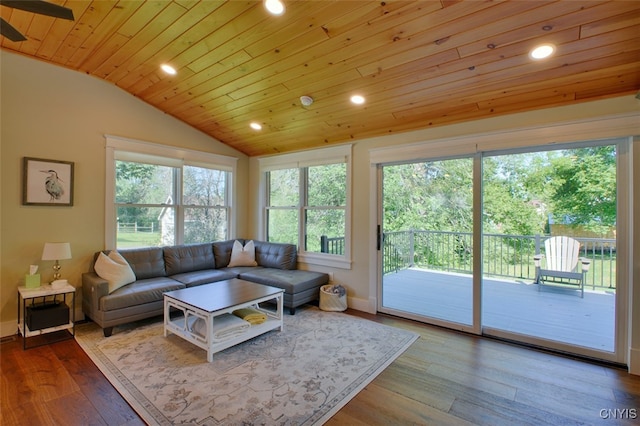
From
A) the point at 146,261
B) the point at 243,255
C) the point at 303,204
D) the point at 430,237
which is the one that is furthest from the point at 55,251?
the point at 430,237

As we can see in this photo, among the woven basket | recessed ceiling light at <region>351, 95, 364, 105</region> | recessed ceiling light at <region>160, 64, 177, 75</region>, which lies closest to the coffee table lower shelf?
the woven basket

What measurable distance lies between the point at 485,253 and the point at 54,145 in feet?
17.3

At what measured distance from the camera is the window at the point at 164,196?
13.1 ft

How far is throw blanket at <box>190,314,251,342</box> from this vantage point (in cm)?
278

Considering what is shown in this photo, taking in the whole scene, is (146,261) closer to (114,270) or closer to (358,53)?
(114,270)

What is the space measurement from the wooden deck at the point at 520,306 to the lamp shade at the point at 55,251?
12.2ft

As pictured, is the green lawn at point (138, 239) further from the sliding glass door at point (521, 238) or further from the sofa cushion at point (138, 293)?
the sliding glass door at point (521, 238)

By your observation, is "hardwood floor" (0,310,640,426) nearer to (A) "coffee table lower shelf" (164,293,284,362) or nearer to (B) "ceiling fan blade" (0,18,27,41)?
(A) "coffee table lower shelf" (164,293,284,362)

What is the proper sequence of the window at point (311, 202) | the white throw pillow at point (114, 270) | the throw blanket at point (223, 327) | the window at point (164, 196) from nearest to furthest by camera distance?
the throw blanket at point (223, 327)
the white throw pillow at point (114, 270)
the window at point (164, 196)
the window at point (311, 202)

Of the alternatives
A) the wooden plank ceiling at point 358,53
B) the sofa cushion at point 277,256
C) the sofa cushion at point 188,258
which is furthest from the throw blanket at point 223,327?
the wooden plank ceiling at point 358,53

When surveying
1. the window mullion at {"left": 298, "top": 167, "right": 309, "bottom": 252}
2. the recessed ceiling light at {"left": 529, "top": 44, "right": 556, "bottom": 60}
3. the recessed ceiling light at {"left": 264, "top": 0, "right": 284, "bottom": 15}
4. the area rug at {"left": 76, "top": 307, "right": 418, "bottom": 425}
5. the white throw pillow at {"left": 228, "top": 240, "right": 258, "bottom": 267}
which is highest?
the recessed ceiling light at {"left": 264, "top": 0, "right": 284, "bottom": 15}

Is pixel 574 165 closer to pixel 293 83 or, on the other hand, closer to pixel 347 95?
pixel 347 95

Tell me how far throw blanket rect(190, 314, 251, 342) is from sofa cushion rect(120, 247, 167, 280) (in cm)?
142

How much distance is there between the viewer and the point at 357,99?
328 centimetres
